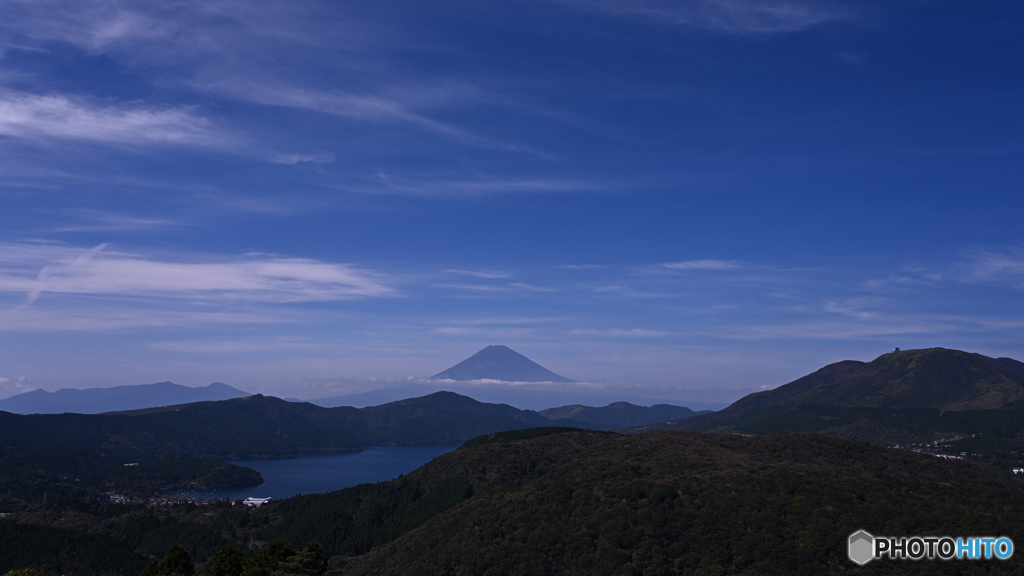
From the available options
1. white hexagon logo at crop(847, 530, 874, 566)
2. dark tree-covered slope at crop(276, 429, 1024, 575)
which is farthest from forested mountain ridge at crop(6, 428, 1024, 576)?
white hexagon logo at crop(847, 530, 874, 566)

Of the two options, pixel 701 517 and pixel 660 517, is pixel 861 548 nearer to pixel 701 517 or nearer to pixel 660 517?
pixel 701 517

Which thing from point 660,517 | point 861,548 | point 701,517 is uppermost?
point 701,517

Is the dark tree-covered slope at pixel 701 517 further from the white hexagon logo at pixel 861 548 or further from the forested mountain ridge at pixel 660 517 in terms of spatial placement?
the white hexagon logo at pixel 861 548

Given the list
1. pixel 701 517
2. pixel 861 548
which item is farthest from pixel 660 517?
pixel 861 548

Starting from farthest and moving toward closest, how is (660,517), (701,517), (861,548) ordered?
1. (660,517)
2. (701,517)
3. (861,548)

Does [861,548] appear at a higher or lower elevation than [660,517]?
lower

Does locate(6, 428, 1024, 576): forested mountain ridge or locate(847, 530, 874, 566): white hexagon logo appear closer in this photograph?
locate(847, 530, 874, 566): white hexagon logo

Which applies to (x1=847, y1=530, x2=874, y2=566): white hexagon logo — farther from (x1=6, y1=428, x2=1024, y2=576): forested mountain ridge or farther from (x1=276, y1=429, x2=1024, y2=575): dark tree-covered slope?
(x1=6, y1=428, x2=1024, y2=576): forested mountain ridge

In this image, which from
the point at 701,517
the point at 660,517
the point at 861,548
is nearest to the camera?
the point at 861,548

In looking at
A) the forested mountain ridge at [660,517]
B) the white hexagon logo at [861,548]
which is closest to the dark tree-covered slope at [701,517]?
the forested mountain ridge at [660,517]

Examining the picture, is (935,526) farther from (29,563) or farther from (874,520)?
(29,563)

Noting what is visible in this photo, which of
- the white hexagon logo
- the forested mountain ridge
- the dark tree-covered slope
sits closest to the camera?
the white hexagon logo

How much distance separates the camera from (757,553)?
11219cm

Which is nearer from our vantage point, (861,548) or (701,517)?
(861,548)
